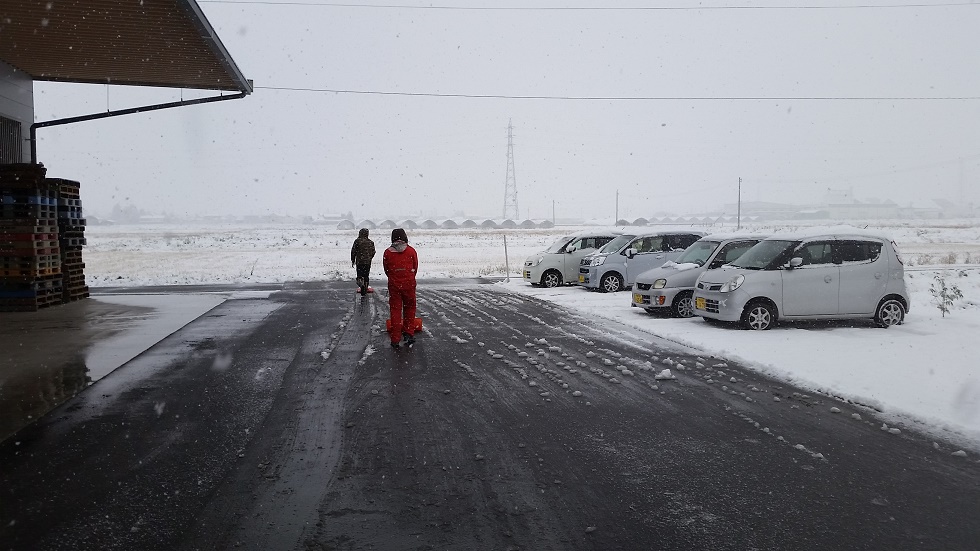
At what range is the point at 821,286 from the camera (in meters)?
11.9

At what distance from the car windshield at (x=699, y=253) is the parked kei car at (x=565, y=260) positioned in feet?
19.2

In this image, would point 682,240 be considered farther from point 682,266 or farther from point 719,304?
point 719,304

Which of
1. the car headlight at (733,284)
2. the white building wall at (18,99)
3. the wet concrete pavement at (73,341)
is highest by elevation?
the white building wall at (18,99)

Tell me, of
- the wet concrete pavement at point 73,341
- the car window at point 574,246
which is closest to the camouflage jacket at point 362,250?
the wet concrete pavement at point 73,341

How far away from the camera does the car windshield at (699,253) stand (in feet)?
48.8

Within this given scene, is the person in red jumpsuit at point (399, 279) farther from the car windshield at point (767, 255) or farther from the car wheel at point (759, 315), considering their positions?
the car windshield at point (767, 255)

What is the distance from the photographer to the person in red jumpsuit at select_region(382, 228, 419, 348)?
10.4 m

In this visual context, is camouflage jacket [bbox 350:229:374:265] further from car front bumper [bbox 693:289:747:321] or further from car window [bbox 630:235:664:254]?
car front bumper [bbox 693:289:747:321]

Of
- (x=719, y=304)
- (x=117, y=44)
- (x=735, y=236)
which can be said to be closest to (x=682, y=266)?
(x=735, y=236)

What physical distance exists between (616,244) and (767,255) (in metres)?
7.80

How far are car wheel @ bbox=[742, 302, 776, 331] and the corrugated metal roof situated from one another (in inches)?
409

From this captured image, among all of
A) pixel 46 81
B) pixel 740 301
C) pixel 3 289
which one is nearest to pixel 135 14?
pixel 3 289

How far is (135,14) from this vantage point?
458 inches

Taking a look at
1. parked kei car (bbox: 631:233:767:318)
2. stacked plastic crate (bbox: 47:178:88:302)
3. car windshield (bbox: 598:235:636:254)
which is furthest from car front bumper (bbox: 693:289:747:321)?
stacked plastic crate (bbox: 47:178:88:302)
